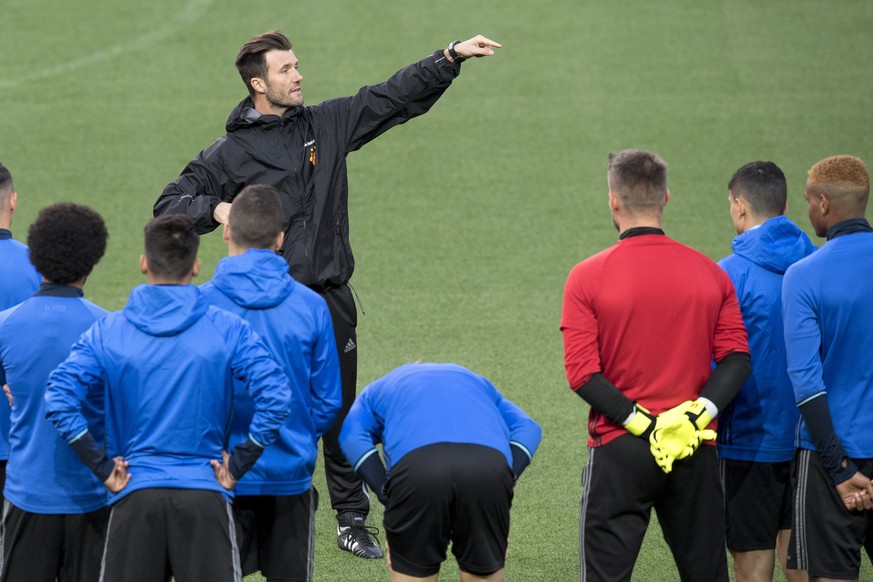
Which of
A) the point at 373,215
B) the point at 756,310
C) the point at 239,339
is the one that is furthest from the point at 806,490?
the point at 373,215

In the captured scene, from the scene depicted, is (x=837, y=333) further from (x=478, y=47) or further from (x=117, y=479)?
(x=117, y=479)

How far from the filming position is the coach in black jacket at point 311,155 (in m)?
5.49

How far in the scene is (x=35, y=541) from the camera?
4023 mm

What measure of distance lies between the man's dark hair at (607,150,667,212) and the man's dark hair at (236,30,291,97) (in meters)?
2.09

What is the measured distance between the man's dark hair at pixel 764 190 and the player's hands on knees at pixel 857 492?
1.15 metres

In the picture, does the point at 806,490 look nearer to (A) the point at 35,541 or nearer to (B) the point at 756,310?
(B) the point at 756,310

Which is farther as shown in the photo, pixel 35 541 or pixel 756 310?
pixel 756 310

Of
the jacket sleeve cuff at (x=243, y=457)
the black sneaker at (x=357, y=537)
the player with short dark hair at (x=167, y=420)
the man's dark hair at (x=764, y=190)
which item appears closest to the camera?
the player with short dark hair at (x=167, y=420)

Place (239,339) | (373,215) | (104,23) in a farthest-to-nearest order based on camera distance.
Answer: (104,23) → (373,215) → (239,339)

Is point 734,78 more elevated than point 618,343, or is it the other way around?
point 734,78


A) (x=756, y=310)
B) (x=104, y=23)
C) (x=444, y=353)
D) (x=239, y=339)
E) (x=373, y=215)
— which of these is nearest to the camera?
(x=239, y=339)

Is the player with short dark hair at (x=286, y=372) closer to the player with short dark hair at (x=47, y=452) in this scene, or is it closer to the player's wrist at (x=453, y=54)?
the player with short dark hair at (x=47, y=452)

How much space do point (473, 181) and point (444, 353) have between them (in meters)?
3.68

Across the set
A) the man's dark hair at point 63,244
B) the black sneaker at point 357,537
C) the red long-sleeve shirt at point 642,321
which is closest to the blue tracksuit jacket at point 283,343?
the man's dark hair at point 63,244
